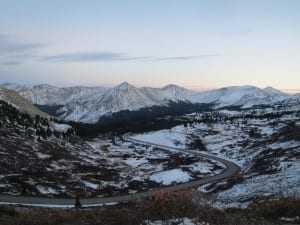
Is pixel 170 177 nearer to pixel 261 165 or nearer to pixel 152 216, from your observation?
pixel 261 165

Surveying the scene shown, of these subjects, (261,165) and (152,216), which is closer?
(152,216)

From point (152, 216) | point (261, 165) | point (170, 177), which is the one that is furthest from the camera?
point (170, 177)

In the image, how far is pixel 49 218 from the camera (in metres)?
15.5

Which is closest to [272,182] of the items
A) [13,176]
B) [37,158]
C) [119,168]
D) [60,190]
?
[60,190]

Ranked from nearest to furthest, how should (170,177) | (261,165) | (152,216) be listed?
(152,216) < (261,165) < (170,177)

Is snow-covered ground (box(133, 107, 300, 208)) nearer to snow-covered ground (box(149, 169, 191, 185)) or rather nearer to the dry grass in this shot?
the dry grass

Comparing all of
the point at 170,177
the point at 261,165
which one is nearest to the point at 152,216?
the point at 261,165

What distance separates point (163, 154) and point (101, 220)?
14725 centimetres

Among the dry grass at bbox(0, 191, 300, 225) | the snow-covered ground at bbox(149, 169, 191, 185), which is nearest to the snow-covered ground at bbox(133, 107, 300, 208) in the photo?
the dry grass at bbox(0, 191, 300, 225)

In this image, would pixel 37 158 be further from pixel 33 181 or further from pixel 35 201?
pixel 35 201

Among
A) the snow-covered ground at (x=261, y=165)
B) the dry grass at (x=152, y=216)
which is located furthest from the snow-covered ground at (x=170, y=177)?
the dry grass at (x=152, y=216)

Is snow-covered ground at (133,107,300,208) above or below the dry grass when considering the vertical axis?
below

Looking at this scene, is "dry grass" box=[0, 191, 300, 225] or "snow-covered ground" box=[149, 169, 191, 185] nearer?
"dry grass" box=[0, 191, 300, 225]

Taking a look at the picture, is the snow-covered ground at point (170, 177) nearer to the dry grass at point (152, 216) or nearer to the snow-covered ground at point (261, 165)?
the snow-covered ground at point (261, 165)
